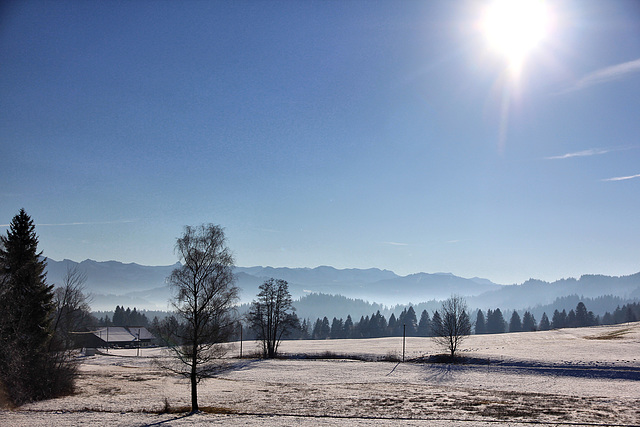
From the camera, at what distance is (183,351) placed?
2348 cm

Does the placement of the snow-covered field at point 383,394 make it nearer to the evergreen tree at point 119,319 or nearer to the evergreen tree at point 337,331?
the evergreen tree at point 337,331

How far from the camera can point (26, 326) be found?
29484 millimetres

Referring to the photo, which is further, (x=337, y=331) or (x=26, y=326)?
(x=337, y=331)

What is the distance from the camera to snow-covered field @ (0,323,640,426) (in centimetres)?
2091

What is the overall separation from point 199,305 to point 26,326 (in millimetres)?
15929

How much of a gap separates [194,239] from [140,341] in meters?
94.5

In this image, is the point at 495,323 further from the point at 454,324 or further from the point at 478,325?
the point at 454,324

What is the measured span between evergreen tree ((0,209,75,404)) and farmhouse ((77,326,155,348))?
7083 cm

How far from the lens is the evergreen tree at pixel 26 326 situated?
25969mm

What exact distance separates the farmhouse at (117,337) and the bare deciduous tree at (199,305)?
8280cm

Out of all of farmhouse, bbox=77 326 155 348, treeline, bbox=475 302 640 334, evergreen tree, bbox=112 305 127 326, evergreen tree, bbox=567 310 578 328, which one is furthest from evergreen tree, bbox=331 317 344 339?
evergreen tree, bbox=567 310 578 328

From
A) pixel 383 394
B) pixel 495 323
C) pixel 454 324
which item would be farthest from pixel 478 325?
pixel 383 394

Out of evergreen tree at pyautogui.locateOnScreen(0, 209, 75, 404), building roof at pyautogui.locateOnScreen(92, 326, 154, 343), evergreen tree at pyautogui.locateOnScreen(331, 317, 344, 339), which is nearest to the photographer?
evergreen tree at pyautogui.locateOnScreen(0, 209, 75, 404)

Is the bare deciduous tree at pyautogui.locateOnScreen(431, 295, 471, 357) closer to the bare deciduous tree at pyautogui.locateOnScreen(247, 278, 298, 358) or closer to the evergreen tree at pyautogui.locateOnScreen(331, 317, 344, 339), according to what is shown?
the bare deciduous tree at pyautogui.locateOnScreen(247, 278, 298, 358)
